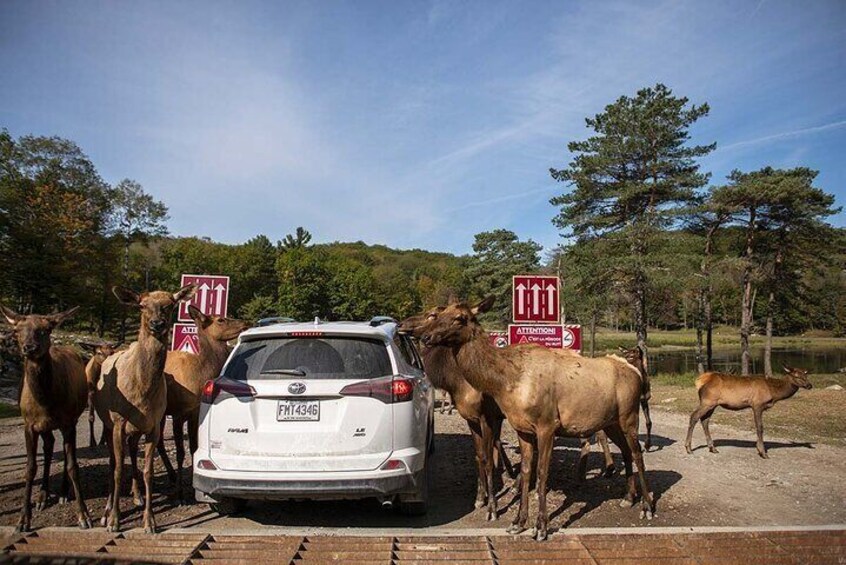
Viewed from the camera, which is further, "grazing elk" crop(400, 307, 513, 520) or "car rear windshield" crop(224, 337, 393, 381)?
"grazing elk" crop(400, 307, 513, 520)

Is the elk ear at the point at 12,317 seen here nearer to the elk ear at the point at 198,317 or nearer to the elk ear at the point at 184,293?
the elk ear at the point at 184,293

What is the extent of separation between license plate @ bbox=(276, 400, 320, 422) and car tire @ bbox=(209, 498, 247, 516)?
167 cm

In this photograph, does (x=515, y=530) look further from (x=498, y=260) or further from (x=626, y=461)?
(x=498, y=260)

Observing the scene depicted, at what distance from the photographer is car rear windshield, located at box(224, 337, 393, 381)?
15.8 ft

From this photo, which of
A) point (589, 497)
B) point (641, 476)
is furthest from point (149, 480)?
point (641, 476)

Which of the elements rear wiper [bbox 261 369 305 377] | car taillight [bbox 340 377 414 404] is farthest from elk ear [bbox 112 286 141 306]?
car taillight [bbox 340 377 414 404]

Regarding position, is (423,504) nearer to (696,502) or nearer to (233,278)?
(696,502)

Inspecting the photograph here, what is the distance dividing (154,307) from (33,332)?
1.08 metres

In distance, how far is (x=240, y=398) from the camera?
185 inches

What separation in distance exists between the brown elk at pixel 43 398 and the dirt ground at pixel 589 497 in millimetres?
460

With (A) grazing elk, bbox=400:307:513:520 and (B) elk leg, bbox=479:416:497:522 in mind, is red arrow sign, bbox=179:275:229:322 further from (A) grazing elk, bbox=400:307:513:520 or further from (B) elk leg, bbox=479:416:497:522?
(B) elk leg, bbox=479:416:497:522

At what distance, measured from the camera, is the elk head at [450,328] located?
5520mm

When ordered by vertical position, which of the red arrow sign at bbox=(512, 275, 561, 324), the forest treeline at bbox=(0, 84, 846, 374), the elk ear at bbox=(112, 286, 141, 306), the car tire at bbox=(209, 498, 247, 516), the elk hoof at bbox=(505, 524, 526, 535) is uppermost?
the forest treeline at bbox=(0, 84, 846, 374)

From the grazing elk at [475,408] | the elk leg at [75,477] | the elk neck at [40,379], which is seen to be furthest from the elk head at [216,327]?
the grazing elk at [475,408]
